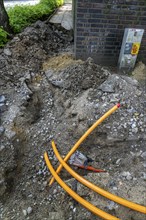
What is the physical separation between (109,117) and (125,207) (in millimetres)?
1314

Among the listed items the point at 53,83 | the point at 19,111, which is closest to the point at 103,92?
the point at 53,83

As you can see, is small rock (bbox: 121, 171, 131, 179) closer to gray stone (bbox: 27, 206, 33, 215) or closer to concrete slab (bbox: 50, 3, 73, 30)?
gray stone (bbox: 27, 206, 33, 215)

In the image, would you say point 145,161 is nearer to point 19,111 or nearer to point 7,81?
point 19,111

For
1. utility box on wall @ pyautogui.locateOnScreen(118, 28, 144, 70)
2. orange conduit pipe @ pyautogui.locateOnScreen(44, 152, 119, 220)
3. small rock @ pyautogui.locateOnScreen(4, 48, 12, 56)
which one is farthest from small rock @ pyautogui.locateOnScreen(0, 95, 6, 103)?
utility box on wall @ pyautogui.locateOnScreen(118, 28, 144, 70)

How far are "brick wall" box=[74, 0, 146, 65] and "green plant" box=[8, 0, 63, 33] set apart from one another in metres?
2.42

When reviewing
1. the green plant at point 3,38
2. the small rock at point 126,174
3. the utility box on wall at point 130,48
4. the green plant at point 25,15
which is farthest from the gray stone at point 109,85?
the green plant at point 25,15

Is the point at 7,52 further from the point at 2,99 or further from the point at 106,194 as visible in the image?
the point at 106,194

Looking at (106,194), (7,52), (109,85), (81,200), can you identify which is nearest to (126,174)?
(106,194)

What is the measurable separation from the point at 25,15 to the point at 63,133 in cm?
470

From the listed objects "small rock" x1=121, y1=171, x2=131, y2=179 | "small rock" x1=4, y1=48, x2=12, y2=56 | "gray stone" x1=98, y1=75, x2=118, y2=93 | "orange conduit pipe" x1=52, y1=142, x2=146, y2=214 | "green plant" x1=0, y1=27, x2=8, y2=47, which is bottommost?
"small rock" x1=121, y1=171, x2=131, y2=179

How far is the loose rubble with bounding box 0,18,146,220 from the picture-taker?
284 centimetres

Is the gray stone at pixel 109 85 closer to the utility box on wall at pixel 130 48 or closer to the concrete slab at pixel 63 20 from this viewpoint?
the utility box on wall at pixel 130 48

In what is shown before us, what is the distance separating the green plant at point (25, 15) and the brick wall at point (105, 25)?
95.2 inches

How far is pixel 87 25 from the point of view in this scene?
4.43 meters
